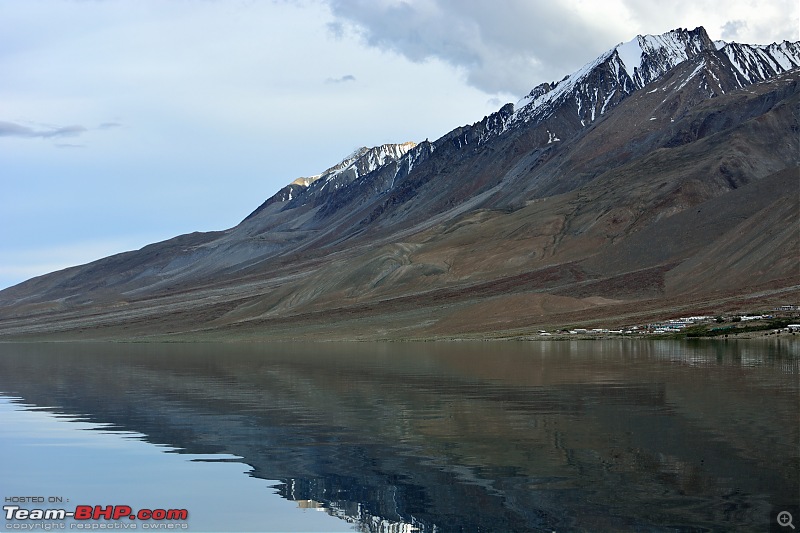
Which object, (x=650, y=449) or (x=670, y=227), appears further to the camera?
(x=670, y=227)

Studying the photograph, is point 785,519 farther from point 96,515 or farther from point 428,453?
point 96,515

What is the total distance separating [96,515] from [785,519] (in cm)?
1367

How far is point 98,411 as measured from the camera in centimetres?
3900

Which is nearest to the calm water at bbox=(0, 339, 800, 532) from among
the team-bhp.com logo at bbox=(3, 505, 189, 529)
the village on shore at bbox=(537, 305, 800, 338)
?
the team-bhp.com logo at bbox=(3, 505, 189, 529)

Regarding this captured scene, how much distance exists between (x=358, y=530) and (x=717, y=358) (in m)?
50.7

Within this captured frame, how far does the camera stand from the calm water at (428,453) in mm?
19203

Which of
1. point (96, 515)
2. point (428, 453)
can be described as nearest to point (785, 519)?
point (428, 453)

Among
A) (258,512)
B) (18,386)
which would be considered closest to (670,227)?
(18,386)

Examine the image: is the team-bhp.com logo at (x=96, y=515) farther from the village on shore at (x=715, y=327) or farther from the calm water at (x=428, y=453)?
the village on shore at (x=715, y=327)

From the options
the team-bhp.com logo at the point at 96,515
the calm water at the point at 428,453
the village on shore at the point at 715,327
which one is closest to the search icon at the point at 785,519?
the calm water at the point at 428,453

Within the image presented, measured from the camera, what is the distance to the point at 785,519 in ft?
58.5

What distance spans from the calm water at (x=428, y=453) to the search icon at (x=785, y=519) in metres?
0.29

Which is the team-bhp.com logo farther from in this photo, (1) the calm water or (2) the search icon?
(2) the search icon

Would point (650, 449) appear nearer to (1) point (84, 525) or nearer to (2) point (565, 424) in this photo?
(2) point (565, 424)
